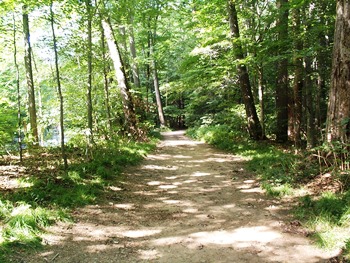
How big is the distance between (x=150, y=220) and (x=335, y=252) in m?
2.95

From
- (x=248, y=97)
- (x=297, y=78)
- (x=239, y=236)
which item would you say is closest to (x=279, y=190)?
(x=239, y=236)

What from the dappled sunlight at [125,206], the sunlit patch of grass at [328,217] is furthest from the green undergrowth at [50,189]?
the sunlit patch of grass at [328,217]

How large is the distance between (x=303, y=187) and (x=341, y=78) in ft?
7.94

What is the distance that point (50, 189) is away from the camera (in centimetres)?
577

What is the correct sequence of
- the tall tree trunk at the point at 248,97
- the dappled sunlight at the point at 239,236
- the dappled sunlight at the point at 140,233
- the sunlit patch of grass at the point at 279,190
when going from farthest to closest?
the tall tree trunk at the point at 248,97 < the sunlit patch of grass at the point at 279,190 < the dappled sunlight at the point at 140,233 < the dappled sunlight at the point at 239,236

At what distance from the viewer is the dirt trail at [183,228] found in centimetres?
389

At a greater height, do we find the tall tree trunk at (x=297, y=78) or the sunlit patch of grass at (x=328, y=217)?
the tall tree trunk at (x=297, y=78)

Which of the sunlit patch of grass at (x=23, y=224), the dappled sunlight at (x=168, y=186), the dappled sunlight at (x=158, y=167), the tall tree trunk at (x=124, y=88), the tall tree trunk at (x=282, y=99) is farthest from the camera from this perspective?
the tall tree trunk at (x=124, y=88)

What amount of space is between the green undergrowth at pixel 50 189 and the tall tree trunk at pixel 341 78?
525 centimetres

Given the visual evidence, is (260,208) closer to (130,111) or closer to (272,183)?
(272,183)

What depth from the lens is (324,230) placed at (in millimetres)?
4211

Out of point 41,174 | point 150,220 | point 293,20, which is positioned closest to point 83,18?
point 41,174

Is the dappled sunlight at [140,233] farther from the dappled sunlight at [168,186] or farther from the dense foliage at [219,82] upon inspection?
the dappled sunlight at [168,186]

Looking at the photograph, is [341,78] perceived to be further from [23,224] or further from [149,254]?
[23,224]
